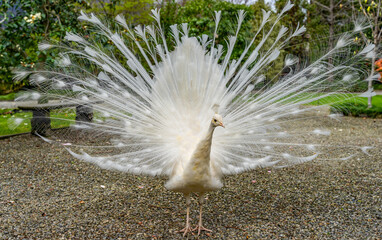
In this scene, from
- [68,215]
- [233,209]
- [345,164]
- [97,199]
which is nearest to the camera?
[68,215]

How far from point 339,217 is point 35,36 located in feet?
22.7

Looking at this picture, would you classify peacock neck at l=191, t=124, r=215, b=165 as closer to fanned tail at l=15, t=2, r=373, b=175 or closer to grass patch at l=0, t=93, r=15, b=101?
fanned tail at l=15, t=2, r=373, b=175

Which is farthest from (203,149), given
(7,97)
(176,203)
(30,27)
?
(7,97)

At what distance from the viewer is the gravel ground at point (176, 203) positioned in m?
3.17

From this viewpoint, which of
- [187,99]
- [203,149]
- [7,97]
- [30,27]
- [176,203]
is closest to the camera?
[203,149]

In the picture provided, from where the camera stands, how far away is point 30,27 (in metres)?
7.14

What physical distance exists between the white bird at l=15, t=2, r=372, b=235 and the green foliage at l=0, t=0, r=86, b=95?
3.06m

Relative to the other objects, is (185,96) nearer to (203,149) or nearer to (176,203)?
(203,149)

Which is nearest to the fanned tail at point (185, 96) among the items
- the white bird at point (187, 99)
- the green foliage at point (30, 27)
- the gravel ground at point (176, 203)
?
the white bird at point (187, 99)

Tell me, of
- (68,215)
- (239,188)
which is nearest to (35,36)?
(68,215)

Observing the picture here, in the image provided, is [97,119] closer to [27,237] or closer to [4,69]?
[27,237]

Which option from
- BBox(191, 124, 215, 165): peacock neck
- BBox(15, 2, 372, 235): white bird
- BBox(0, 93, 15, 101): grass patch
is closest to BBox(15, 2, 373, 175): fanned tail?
BBox(15, 2, 372, 235): white bird

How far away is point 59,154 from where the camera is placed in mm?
5934

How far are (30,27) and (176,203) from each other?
218 inches
